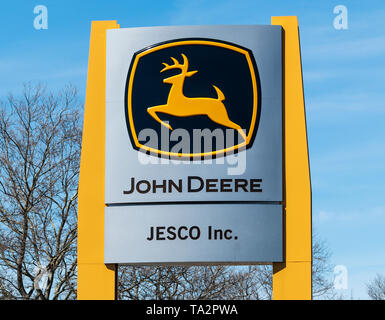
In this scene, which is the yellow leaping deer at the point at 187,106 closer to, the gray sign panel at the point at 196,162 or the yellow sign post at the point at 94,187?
the gray sign panel at the point at 196,162

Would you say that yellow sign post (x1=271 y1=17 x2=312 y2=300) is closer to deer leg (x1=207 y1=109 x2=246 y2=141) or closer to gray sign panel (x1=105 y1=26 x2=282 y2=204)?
gray sign panel (x1=105 y1=26 x2=282 y2=204)

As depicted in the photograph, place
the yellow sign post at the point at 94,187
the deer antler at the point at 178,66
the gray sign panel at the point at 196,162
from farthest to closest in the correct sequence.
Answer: the deer antler at the point at 178,66
the yellow sign post at the point at 94,187
the gray sign panel at the point at 196,162

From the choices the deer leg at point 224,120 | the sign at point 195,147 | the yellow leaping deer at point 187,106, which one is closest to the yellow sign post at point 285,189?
the sign at point 195,147

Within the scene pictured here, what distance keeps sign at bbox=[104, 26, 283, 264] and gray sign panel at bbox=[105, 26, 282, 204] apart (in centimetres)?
2

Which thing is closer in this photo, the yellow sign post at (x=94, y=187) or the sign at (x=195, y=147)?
the sign at (x=195, y=147)

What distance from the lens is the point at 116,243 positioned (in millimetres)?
12469

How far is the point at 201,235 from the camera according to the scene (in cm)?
1223

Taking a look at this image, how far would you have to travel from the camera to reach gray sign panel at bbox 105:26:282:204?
12.4 m

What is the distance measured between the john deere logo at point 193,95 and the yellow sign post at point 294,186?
698 millimetres

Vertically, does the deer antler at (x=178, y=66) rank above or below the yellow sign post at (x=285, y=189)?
above

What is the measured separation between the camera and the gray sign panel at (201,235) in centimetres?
1219
